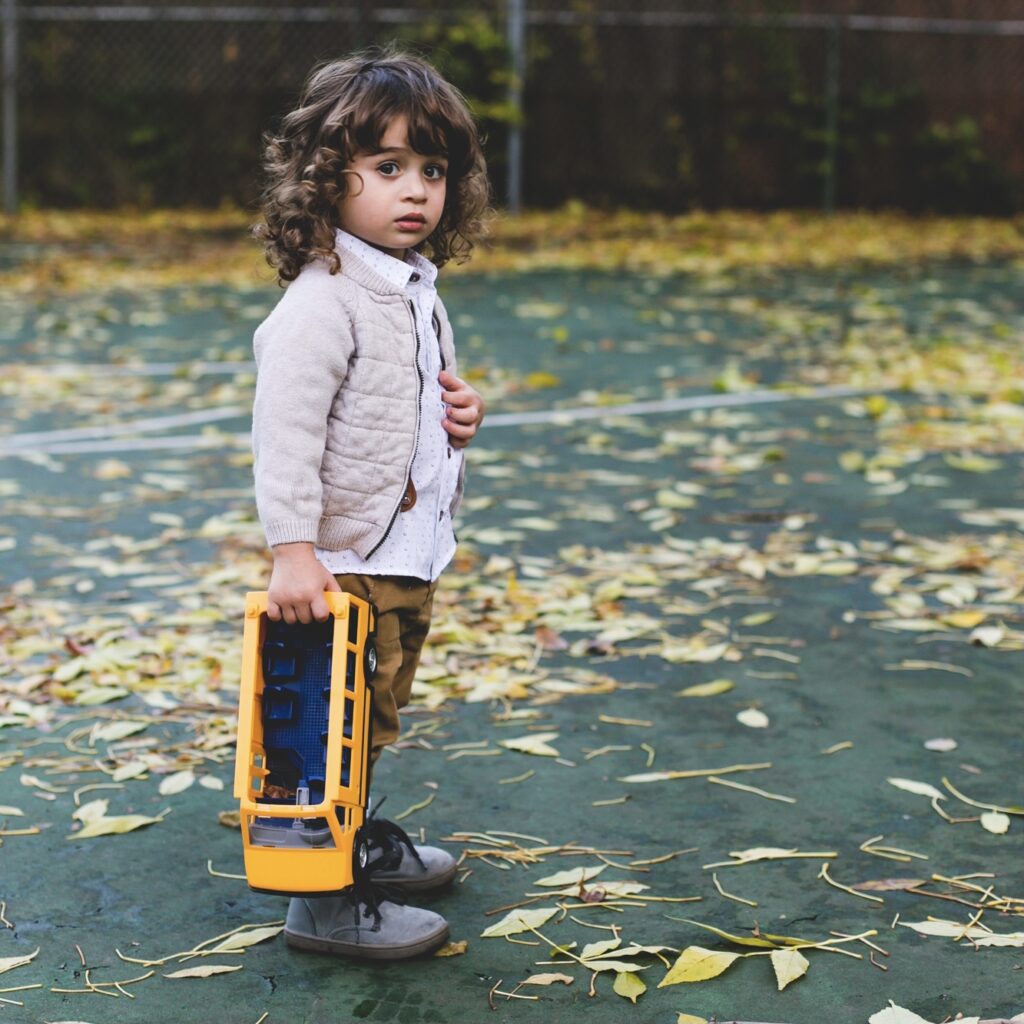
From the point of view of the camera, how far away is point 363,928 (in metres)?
2.71

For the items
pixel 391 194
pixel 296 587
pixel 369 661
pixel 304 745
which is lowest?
pixel 304 745

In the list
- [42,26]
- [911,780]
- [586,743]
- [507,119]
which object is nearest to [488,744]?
[586,743]

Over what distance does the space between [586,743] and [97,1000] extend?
4.48 feet

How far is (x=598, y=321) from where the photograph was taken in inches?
398

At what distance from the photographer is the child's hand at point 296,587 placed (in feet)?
8.32

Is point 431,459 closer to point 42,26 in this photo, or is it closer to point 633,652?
point 633,652

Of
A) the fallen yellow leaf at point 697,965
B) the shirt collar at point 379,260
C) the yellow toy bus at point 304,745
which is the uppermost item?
the shirt collar at point 379,260

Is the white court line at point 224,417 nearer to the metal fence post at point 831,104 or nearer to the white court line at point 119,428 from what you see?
the white court line at point 119,428

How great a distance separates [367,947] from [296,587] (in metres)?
0.62

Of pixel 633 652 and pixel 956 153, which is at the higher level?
pixel 956 153

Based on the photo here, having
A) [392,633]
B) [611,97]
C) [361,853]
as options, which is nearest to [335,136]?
[392,633]

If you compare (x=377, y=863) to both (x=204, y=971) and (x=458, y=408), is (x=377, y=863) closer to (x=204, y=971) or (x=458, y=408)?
(x=204, y=971)

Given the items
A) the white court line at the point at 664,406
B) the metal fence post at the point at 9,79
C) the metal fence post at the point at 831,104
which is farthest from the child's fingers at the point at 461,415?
the metal fence post at the point at 831,104

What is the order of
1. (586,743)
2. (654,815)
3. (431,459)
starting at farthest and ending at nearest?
(586,743)
(654,815)
(431,459)
